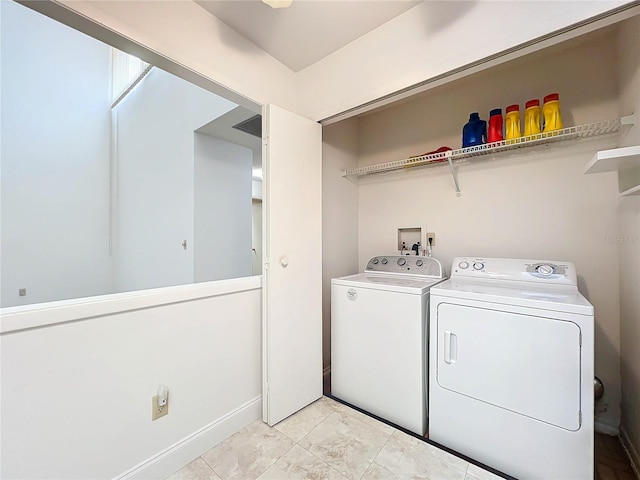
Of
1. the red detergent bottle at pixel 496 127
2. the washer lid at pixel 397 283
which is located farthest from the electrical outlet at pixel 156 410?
the red detergent bottle at pixel 496 127

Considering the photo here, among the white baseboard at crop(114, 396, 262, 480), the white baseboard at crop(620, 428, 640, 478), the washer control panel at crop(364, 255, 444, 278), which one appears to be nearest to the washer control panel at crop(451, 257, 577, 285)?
the washer control panel at crop(364, 255, 444, 278)

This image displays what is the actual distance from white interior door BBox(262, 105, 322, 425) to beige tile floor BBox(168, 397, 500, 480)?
0.60 ft

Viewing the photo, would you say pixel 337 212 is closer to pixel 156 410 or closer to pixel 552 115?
pixel 552 115

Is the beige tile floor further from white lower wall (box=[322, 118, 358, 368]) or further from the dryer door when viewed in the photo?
white lower wall (box=[322, 118, 358, 368])

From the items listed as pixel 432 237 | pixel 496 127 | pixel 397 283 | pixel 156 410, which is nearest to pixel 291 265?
pixel 397 283

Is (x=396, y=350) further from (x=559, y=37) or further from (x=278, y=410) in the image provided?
(x=559, y=37)

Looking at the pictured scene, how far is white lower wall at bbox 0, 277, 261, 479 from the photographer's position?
967mm

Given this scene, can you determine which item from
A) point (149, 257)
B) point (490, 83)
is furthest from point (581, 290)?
point (149, 257)

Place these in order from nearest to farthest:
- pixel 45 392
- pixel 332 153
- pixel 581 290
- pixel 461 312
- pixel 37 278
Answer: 1. pixel 45 392
2. pixel 461 312
3. pixel 581 290
4. pixel 332 153
5. pixel 37 278

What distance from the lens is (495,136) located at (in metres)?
1.78

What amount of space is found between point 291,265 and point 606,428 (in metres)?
2.23

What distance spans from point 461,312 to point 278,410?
52.3 inches

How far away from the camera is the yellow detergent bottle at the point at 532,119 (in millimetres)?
1649

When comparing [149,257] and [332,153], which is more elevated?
[332,153]
